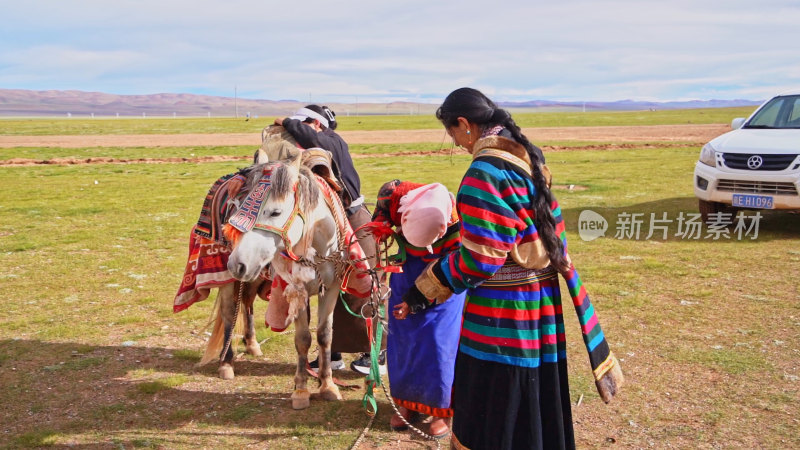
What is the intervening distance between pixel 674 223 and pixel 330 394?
786 centimetres

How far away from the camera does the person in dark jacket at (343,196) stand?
4.91 metres

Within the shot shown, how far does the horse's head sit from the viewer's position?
3588 millimetres

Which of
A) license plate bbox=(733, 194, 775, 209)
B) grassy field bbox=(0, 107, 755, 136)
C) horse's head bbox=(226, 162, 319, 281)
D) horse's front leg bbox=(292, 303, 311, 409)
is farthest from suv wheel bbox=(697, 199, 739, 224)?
grassy field bbox=(0, 107, 755, 136)

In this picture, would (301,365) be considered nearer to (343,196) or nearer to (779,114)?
A: (343,196)

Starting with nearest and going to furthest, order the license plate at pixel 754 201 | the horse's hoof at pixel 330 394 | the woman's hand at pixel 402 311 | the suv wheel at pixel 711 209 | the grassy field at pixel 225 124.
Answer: the woman's hand at pixel 402 311, the horse's hoof at pixel 330 394, the license plate at pixel 754 201, the suv wheel at pixel 711 209, the grassy field at pixel 225 124

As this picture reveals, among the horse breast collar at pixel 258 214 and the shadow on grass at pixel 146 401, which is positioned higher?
the horse breast collar at pixel 258 214

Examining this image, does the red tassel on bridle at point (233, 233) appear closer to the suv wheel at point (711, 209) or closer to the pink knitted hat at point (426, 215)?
the pink knitted hat at point (426, 215)

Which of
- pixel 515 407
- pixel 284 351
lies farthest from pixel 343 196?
pixel 515 407

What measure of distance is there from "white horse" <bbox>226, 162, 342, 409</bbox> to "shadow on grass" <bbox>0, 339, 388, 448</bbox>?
0.95 ft

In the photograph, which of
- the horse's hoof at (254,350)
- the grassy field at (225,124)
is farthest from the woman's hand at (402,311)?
the grassy field at (225,124)

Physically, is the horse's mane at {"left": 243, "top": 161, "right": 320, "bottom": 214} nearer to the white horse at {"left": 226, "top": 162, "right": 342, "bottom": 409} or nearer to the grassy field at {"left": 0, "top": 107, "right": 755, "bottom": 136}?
the white horse at {"left": 226, "top": 162, "right": 342, "bottom": 409}

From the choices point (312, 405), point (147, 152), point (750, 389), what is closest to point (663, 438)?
point (750, 389)

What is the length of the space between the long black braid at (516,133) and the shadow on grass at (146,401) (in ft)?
7.21

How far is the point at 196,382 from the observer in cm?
509
